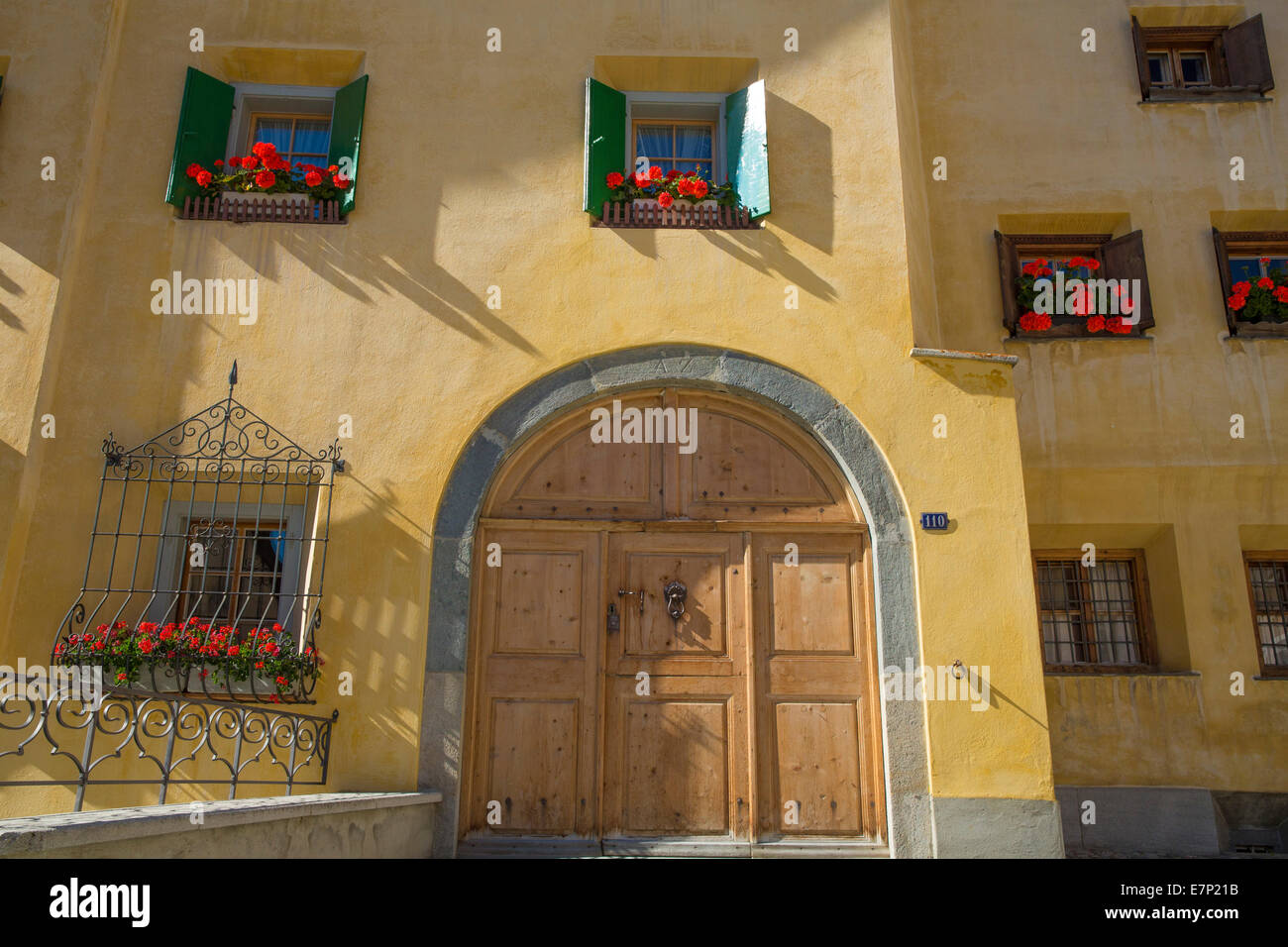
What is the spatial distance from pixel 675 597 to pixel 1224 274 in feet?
19.2

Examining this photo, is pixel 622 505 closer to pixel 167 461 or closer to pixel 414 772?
pixel 414 772

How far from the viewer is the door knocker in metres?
6.79

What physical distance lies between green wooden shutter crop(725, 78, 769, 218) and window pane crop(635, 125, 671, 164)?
551 mm

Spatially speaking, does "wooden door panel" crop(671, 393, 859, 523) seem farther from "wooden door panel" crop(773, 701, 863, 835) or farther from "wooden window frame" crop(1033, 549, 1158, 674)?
"wooden window frame" crop(1033, 549, 1158, 674)

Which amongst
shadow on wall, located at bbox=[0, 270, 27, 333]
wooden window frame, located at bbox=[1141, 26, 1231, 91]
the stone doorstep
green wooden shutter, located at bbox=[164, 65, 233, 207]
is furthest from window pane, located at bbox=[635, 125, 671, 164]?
the stone doorstep

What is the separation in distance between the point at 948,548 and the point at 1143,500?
101 inches

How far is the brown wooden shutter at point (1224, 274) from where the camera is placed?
27.7 ft

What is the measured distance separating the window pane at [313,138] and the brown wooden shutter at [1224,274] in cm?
780

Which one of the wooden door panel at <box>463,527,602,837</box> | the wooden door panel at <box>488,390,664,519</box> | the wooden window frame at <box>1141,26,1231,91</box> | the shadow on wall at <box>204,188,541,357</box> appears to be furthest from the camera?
the wooden window frame at <box>1141,26,1231,91</box>

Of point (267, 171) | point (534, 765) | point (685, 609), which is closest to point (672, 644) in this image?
point (685, 609)

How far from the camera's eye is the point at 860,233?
7383 millimetres

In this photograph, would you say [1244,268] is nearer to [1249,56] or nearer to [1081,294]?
[1081,294]

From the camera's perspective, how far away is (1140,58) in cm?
915
